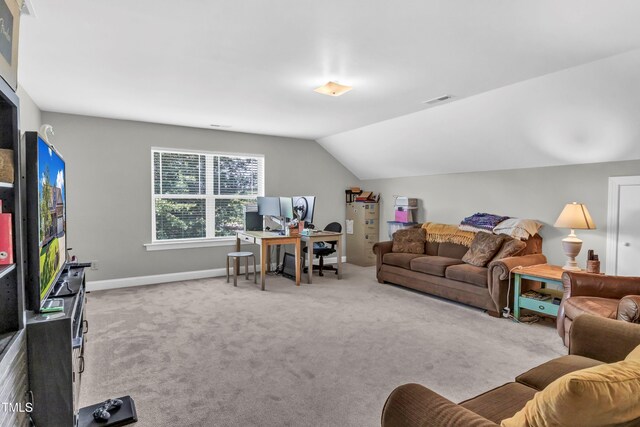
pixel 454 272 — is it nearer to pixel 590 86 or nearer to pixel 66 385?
Answer: pixel 590 86

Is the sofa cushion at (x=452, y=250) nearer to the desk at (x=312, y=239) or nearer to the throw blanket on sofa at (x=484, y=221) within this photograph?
the throw blanket on sofa at (x=484, y=221)

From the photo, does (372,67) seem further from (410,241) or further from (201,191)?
(201,191)

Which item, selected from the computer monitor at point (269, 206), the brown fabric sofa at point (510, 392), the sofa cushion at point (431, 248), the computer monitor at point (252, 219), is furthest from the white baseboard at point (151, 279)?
the brown fabric sofa at point (510, 392)

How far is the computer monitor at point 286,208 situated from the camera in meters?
5.35

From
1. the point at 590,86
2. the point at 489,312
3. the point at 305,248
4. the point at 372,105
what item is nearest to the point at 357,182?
the point at 305,248

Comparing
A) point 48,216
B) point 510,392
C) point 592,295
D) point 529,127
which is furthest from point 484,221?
point 48,216

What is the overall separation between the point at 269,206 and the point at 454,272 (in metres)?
2.84

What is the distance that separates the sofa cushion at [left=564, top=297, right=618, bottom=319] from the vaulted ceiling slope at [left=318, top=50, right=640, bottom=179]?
5.65 ft

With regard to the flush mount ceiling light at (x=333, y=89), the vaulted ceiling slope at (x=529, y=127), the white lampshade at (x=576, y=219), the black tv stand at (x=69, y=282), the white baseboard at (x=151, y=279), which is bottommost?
the white baseboard at (x=151, y=279)

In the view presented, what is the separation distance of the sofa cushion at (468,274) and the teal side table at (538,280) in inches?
13.0

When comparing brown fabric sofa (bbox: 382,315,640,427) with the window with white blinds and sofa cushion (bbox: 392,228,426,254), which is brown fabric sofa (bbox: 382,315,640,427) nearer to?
sofa cushion (bbox: 392,228,426,254)

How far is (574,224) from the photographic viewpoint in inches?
145

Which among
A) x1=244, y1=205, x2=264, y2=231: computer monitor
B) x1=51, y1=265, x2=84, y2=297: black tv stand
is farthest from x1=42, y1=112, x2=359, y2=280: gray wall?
x1=51, y1=265, x2=84, y2=297: black tv stand

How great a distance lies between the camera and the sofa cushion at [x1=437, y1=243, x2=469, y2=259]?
16.4ft
